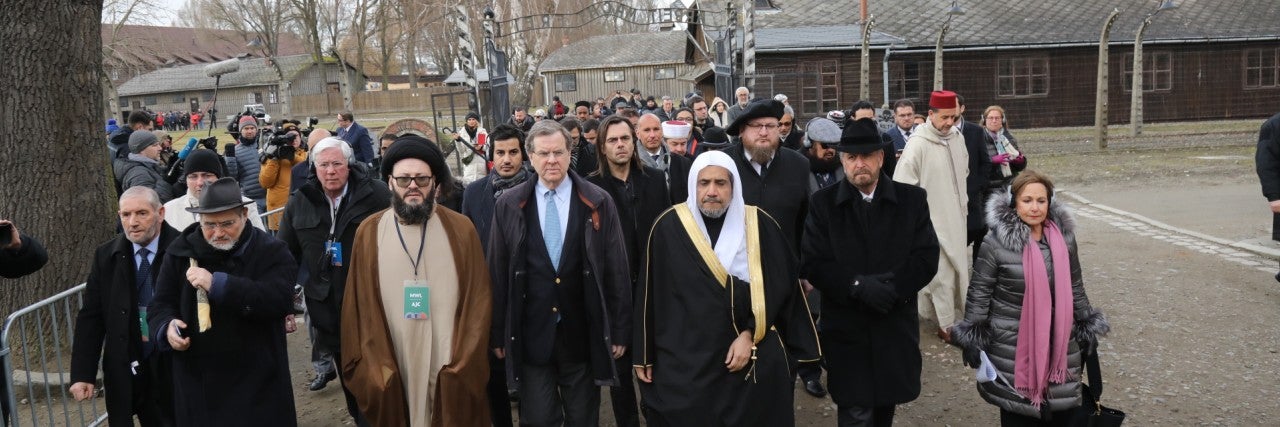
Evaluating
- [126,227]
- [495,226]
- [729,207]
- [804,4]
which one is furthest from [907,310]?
[804,4]

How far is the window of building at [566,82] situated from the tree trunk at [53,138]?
44.8 m

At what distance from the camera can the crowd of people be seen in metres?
3.95

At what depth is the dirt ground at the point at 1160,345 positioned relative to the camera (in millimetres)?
5461

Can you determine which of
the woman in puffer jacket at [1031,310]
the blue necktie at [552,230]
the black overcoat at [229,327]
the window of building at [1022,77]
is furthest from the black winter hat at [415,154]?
the window of building at [1022,77]

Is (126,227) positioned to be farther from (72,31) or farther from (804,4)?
(804,4)

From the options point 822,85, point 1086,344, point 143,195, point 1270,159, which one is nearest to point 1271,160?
point 1270,159

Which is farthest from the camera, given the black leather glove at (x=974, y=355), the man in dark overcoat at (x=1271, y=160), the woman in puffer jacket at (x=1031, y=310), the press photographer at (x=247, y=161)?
the press photographer at (x=247, y=161)

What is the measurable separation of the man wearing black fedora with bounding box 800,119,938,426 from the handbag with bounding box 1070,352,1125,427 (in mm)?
737

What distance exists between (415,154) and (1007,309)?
280 cm

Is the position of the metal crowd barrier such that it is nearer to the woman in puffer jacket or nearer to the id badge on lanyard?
the id badge on lanyard

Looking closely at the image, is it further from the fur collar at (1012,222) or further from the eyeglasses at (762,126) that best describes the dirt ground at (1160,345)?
the eyeglasses at (762,126)

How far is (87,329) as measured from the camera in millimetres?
4387

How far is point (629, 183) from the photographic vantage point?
5281 mm

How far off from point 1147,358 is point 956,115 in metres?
2.10
